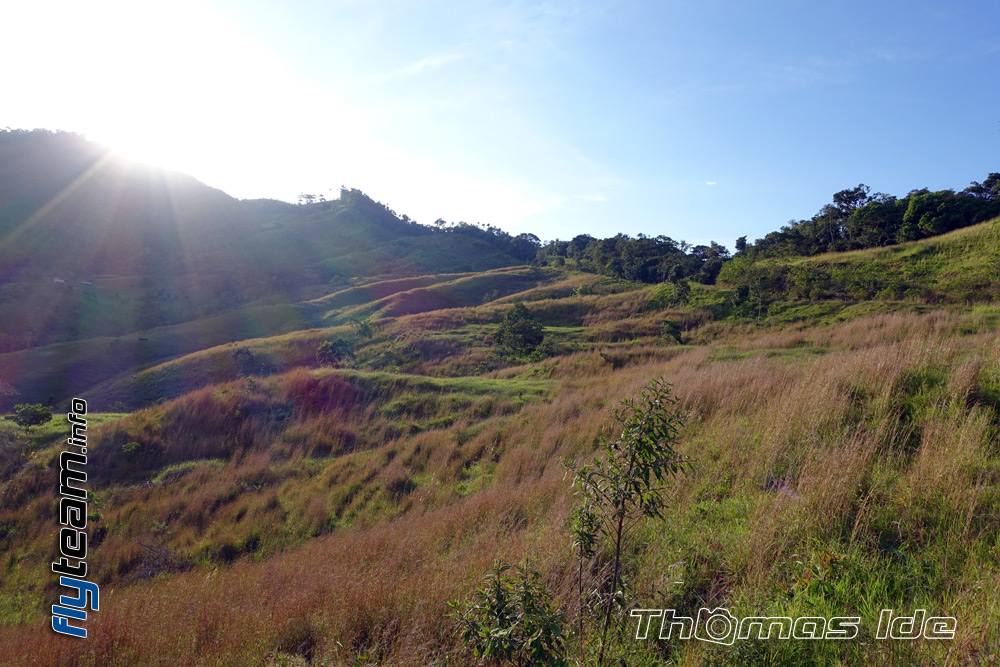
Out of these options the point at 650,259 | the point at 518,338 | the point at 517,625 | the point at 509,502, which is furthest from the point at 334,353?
the point at 650,259

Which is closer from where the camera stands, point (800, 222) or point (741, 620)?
point (741, 620)

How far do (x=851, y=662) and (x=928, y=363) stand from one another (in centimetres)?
580

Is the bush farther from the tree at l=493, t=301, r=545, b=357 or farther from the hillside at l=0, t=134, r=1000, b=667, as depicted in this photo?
the tree at l=493, t=301, r=545, b=357

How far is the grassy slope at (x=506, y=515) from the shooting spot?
10.7 ft

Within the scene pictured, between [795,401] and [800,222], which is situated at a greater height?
[800,222]

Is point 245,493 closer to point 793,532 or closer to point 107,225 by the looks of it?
point 793,532

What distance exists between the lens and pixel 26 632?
4.87 meters

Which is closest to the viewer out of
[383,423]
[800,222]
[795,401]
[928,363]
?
[795,401]

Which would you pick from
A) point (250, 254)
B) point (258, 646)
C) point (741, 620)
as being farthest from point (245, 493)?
point (250, 254)

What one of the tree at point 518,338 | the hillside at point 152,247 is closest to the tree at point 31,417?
the tree at point 518,338

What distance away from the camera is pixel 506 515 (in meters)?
5.40

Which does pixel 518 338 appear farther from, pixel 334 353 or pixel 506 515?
pixel 506 515

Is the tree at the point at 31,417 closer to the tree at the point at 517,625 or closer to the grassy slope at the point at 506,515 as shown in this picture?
the grassy slope at the point at 506,515

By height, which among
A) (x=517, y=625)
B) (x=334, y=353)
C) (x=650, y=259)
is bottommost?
(x=334, y=353)
